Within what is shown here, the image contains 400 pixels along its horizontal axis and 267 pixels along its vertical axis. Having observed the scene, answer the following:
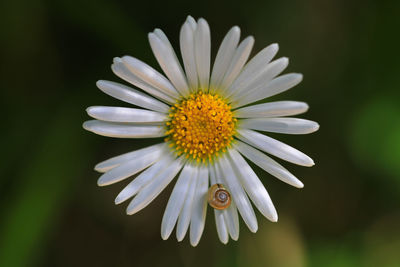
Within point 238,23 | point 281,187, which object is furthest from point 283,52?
point 281,187

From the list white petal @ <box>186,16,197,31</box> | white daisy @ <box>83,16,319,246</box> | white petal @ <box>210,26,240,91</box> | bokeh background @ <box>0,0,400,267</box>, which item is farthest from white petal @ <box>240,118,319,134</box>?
bokeh background @ <box>0,0,400,267</box>

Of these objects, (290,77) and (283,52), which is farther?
(283,52)
